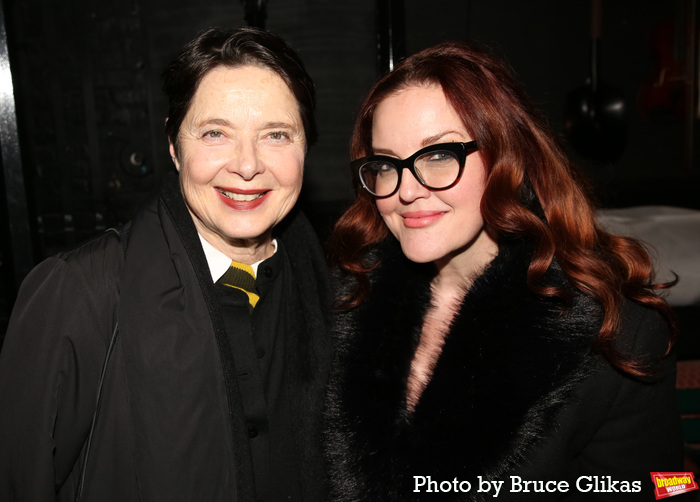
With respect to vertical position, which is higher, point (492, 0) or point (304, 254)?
point (492, 0)

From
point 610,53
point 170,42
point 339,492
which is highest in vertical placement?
point 170,42

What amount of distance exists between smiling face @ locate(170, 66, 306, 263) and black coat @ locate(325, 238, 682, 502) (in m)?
0.66

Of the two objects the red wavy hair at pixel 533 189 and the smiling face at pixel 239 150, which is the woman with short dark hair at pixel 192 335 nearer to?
the smiling face at pixel 239 150

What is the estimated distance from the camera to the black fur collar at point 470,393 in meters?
1.32

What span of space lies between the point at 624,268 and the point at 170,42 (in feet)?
8.91

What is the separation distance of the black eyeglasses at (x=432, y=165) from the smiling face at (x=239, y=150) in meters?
0.27

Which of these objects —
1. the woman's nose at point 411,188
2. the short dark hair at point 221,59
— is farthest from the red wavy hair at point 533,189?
the short dark hair at point 221,59

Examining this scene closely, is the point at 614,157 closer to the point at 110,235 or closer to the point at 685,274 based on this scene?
the point at 685,274

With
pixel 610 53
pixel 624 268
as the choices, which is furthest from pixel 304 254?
pixel 610 53

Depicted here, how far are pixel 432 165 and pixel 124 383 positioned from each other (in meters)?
0.99

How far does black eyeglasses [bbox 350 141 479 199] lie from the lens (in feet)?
4.40

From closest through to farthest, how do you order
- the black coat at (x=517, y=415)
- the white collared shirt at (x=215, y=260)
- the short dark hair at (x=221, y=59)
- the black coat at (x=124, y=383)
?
the black coat at (x=124, y=383) → the black coat at (x=517, y=415) → the short dark hair at (x=221, y=59) → the white collared shirt at (x=215, y=260)

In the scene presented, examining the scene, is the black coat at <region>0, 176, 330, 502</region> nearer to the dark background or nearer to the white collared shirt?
the white collared shirt

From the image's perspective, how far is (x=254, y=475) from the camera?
4.70 feet
